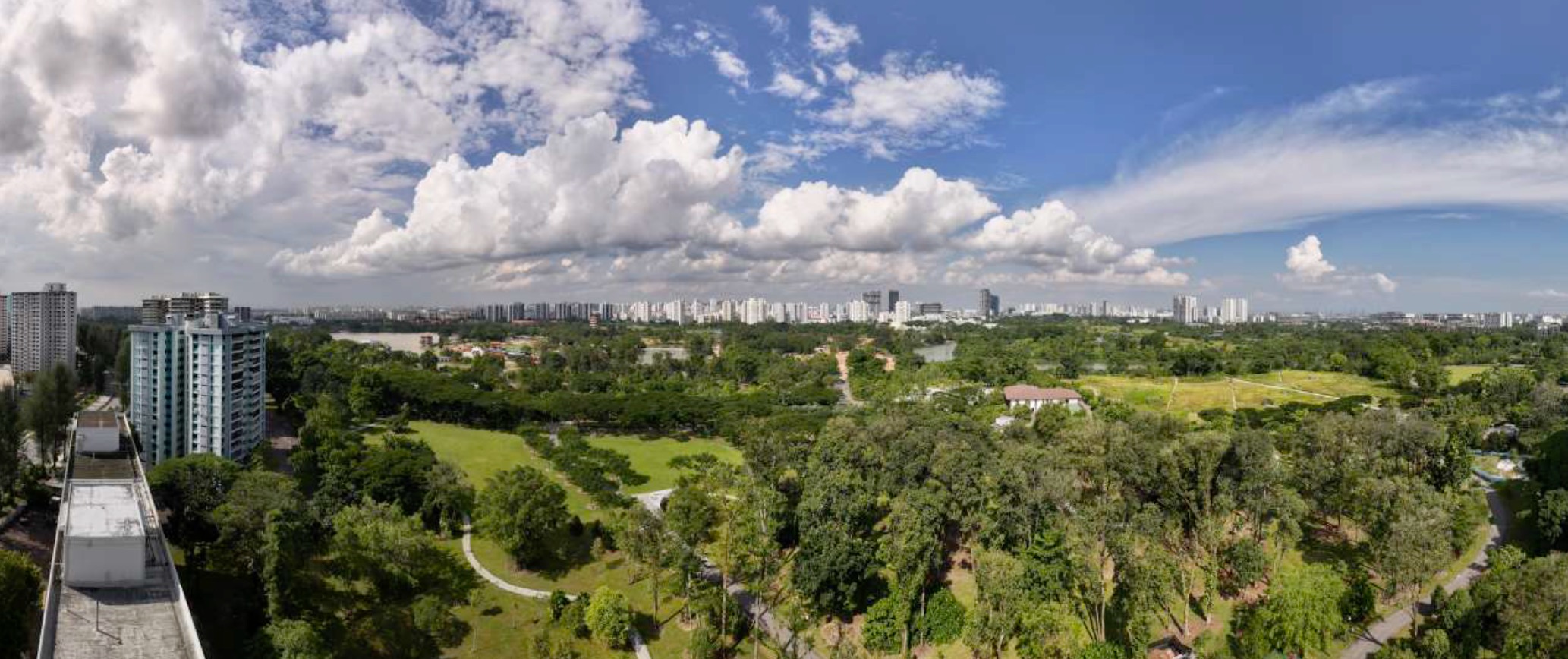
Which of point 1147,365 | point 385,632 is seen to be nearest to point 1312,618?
point 385,632

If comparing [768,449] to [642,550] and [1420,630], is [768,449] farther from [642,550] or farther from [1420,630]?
[1420,630]

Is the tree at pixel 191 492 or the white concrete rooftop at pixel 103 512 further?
the tree at pixel 191 492

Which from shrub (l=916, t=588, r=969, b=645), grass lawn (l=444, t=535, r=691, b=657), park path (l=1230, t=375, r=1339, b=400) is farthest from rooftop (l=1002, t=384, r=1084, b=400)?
grass lawn (l=444, t=535, r=691, b=657)

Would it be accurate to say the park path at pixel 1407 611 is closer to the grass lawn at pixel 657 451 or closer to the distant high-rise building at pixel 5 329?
the grass lawn at pixel 657 451

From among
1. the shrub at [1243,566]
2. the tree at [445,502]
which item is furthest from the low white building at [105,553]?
the shrub at [1243,566]

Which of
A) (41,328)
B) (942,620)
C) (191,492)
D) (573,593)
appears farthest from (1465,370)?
(41,328)
